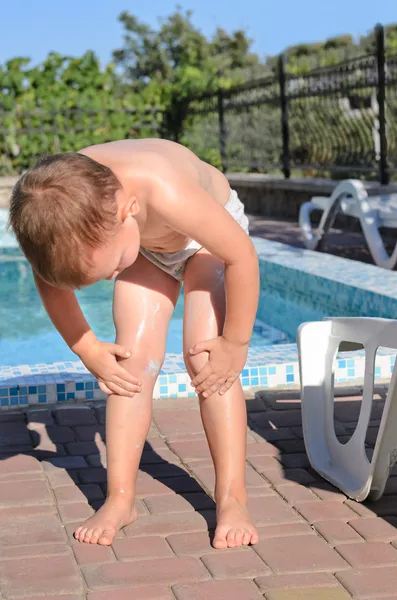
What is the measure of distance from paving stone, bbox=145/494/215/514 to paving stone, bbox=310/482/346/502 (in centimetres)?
34

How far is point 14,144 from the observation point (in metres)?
16.5

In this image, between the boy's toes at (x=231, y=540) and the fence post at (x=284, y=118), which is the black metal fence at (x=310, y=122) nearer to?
the fence post at (x=284, y=118)

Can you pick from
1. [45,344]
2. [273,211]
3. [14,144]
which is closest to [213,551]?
[45,344]

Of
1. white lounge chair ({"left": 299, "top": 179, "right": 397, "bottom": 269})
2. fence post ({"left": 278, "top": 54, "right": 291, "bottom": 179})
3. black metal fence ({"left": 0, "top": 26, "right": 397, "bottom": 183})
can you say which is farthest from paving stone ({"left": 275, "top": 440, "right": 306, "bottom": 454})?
fence post ({"left": 278, "top": 54, "right": 291, "bottom": 179})

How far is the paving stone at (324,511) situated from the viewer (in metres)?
2.61

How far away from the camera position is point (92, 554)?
2381 mm

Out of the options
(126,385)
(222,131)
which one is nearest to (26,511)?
(126,385)

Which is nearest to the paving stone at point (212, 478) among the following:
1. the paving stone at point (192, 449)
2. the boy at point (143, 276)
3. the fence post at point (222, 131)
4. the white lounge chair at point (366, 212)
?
the paving stone at point (192, 449)

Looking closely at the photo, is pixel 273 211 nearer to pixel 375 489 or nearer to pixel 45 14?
pixel 375 489

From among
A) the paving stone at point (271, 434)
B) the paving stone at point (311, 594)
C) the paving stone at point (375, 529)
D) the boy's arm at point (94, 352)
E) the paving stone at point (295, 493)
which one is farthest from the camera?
the paving stone at point (271, 434)

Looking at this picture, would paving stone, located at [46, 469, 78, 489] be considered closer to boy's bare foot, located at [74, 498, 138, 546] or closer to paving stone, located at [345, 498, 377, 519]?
boy's bare foot, located at [74, 498, 138, 546]

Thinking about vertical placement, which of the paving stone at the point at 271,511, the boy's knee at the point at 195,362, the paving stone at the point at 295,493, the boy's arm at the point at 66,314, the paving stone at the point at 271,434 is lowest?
the paving stone at the point at 271,434

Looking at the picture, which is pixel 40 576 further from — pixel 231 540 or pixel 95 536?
pixel 231 540

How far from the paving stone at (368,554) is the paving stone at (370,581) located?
0.04 m
